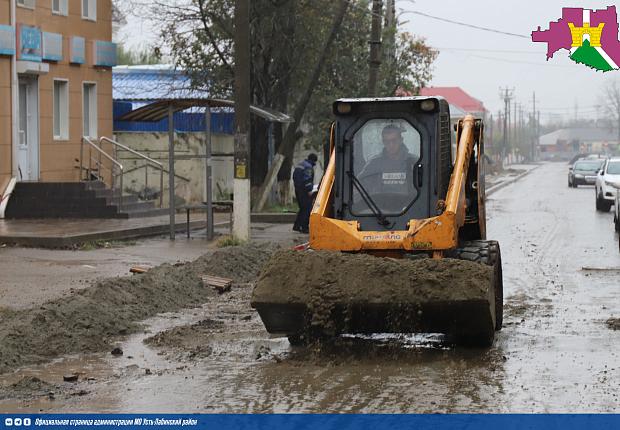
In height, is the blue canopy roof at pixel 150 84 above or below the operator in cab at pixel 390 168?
above

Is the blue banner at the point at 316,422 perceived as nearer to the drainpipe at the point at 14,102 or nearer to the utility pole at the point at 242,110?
the utility pole at the point at 242,110

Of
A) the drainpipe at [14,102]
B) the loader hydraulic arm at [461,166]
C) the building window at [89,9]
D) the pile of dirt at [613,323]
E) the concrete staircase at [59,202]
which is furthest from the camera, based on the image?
the building window at [89,9]

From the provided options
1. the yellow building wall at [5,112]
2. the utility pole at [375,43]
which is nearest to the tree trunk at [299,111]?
the utility pole at [375,43]

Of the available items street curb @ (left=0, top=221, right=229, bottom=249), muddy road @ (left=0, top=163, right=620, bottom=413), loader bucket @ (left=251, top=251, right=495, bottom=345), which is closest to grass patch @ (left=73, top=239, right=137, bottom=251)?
street curb @ (left=0, top=221, right=229, bottom=249)

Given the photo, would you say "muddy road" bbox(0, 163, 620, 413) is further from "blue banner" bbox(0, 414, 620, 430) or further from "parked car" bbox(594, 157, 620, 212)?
"parked car" bbox(594, 157, 620, 212)

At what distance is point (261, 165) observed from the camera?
112 ft

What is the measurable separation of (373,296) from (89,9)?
874 inches

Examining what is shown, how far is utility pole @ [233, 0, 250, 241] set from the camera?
21.6m

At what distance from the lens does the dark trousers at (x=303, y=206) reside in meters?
25.0

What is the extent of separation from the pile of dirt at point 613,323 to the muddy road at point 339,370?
1cm

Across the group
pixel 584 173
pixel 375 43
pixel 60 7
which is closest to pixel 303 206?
pixel 60 7

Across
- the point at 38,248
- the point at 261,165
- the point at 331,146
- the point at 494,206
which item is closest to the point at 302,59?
the point at 261,165

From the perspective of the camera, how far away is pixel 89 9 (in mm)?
30766

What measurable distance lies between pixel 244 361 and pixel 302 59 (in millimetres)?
24113
